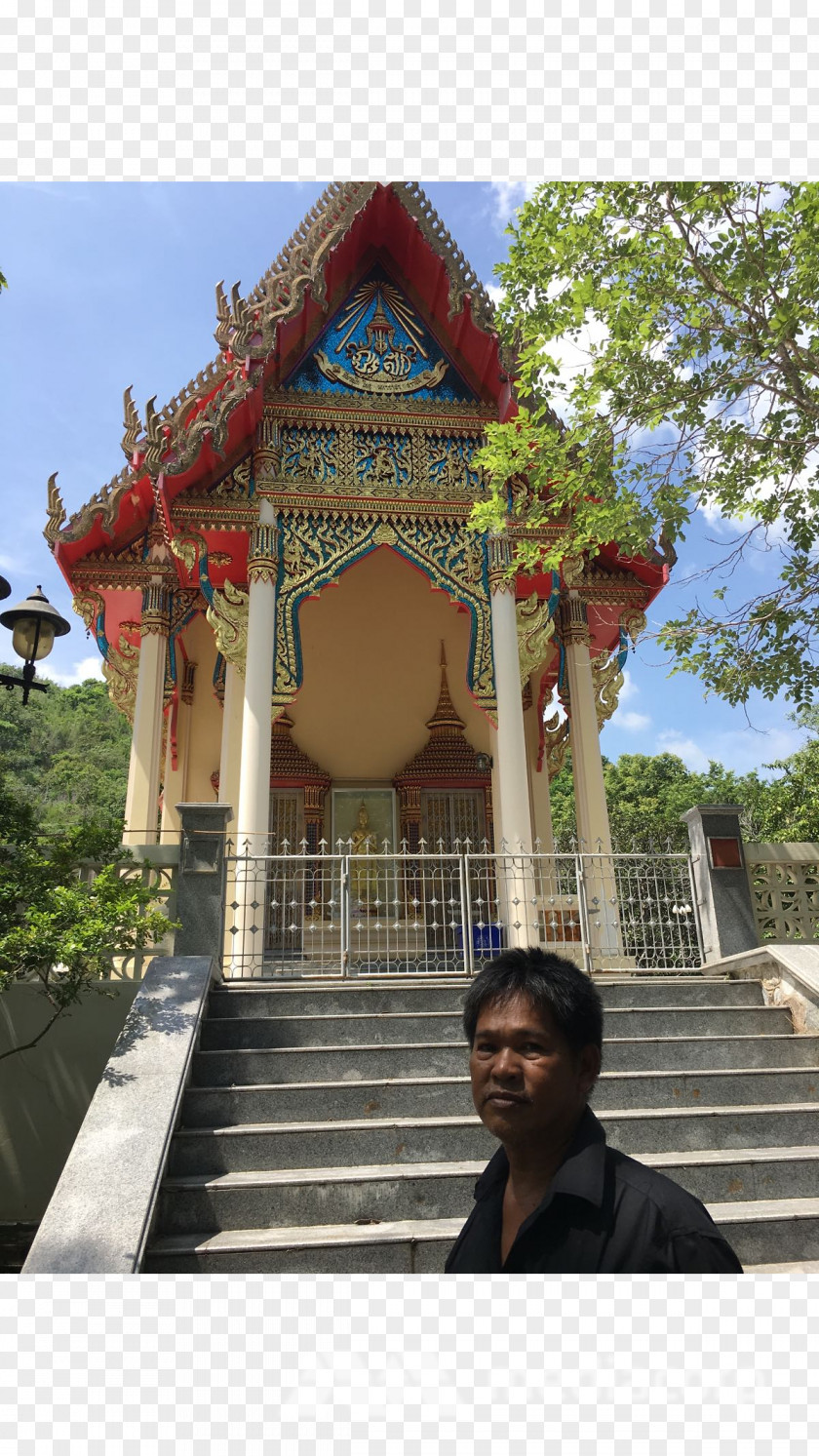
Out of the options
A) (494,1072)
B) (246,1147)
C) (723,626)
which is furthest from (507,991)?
(723,626)

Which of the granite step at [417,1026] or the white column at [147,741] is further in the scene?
the white column at [147,741]

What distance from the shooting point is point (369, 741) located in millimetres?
11336

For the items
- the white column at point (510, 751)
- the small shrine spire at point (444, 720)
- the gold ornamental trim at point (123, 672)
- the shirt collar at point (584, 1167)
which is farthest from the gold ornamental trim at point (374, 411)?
the shirt collar at point (584, 1167)

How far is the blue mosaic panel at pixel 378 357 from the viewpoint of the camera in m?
8.75

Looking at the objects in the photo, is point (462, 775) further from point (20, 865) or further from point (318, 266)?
point (20, 865)

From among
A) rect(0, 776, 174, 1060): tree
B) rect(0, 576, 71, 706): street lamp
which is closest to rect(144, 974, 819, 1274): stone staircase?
rect(0, 776, 174, 1060): tree

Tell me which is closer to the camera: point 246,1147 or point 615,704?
point 246,1147

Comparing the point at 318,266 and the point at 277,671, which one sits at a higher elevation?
the point at 318,266

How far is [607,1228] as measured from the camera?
4.79 ft

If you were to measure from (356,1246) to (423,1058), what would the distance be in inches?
55.0

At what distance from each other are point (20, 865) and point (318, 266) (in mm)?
5951

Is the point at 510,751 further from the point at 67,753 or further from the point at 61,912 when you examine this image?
the point at 67,753

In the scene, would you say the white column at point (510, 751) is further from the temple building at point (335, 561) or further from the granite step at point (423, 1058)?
the granite step at point (423, 1058)

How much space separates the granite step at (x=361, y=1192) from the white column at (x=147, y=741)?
5292 millimetres
